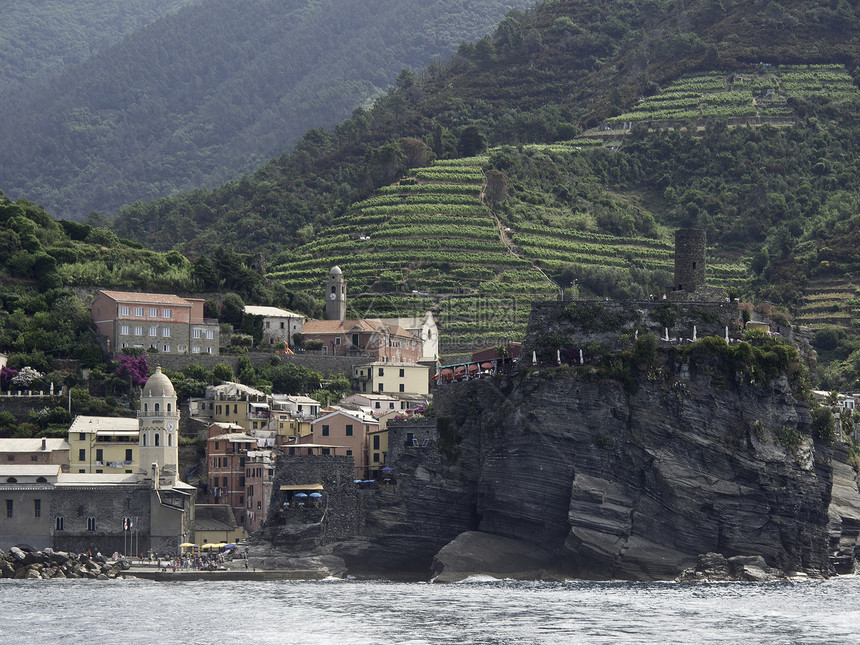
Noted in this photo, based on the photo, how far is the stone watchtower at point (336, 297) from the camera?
423ft

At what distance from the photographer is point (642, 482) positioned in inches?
3184

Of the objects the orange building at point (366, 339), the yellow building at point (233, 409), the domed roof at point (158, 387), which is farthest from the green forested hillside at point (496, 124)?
the domed roof at point (158, 387)

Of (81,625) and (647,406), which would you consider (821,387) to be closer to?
(647,406)

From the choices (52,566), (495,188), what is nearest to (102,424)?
(52,566)

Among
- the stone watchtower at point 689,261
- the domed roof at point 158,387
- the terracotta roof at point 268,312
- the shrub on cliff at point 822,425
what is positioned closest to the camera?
the shrub on cliff at point 822,425

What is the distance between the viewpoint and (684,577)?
7838 centimetres

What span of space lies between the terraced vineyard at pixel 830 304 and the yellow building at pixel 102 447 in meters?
57.7

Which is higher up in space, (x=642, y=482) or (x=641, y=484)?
(x=642, y=482)

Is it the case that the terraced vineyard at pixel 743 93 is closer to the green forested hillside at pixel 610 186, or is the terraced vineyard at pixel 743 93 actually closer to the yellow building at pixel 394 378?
the green forested hillside at pixel 610 186

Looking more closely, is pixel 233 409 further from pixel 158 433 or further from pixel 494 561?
pixel 494 561

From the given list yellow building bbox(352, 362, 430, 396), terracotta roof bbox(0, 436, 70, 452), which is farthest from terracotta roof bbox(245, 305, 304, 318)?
terracotta roof bbox(0, 436, 70, 452)

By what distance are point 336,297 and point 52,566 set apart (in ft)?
164

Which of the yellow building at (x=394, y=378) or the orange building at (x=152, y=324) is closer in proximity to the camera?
the orange building at (x=152, y=324)

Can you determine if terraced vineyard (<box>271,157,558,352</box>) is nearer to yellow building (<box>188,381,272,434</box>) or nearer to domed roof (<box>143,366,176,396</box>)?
yellow building (<box>188,381,272,434</box>)
